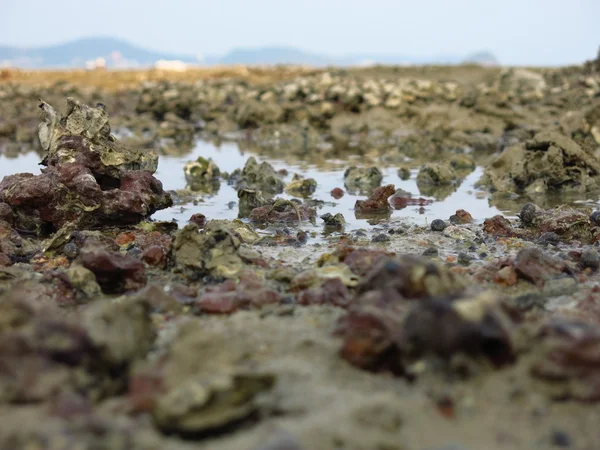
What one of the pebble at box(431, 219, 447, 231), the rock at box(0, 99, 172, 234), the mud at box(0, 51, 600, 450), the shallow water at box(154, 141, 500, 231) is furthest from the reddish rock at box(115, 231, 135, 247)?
the pebble at box(431, 219, 447, 231)

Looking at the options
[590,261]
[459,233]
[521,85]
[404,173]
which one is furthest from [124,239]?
[521,85]

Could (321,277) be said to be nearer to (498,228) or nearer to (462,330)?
(462,330)

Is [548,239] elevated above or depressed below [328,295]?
below

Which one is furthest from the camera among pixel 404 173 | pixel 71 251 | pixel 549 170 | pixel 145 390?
pixel 404 173

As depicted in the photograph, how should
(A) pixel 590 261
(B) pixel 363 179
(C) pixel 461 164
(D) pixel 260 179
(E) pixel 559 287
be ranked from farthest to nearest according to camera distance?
(C) pixel 461 164
(B) pixel 363 179
(D) pixel 260 179
(A) pixel 590 261
(E) pixel 559 287

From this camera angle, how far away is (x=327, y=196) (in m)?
8.74

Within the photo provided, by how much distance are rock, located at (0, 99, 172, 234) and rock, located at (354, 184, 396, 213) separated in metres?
2.18

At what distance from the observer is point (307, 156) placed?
44.0ft

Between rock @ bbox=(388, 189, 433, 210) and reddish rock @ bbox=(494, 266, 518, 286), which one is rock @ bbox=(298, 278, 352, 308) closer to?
reddish rock @ bbox=(494, 266, 518, 286)

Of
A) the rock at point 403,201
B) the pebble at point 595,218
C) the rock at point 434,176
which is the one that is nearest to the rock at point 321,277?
the pebble at point 595,218

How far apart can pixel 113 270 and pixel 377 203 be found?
154 inches

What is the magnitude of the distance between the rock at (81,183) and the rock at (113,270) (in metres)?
1.87

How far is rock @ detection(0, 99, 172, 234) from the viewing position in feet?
20.4

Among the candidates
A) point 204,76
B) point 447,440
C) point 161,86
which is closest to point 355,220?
point 447,440
